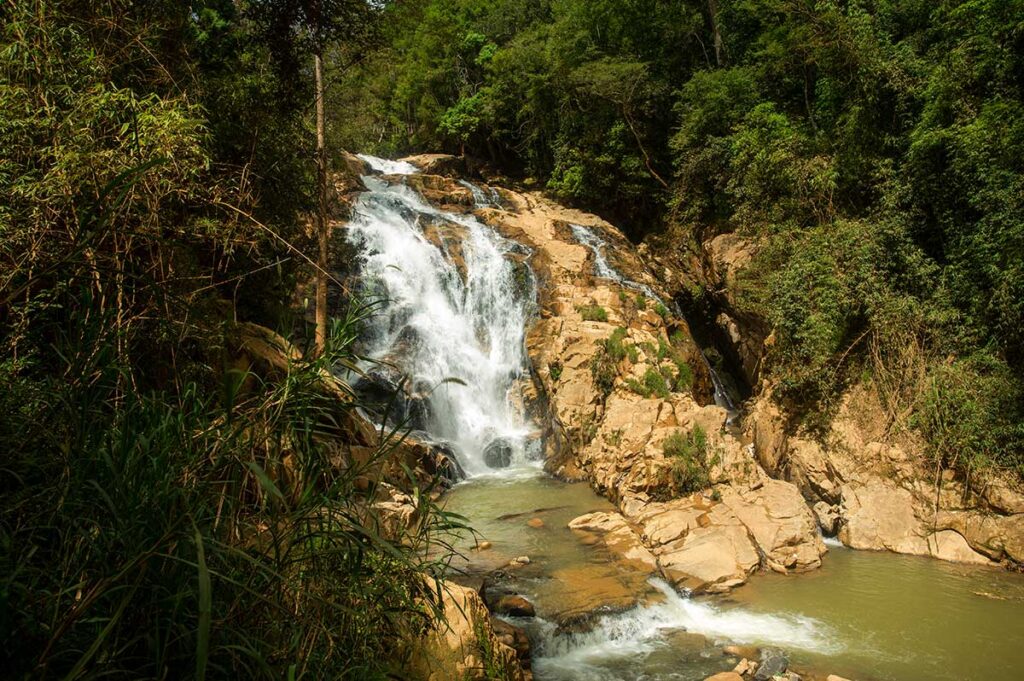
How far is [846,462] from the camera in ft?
30.3

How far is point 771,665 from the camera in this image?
5.32 m

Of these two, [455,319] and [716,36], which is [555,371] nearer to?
[455,319]

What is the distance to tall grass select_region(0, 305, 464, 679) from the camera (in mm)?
1538

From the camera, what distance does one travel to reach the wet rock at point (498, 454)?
39.3 feet

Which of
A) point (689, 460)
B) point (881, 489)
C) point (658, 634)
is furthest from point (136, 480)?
point (881, 489)

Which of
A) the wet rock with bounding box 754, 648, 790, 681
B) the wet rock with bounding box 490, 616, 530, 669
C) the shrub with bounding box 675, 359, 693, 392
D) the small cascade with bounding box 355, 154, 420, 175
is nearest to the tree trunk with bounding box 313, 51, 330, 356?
the wet rock with bounding box 490, 616, 530, 669

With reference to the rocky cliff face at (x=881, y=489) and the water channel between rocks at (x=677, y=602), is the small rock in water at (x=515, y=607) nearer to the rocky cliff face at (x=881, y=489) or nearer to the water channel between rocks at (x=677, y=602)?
the water channel between rocks at (x=677, y=602)

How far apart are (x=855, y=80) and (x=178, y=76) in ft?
41.1

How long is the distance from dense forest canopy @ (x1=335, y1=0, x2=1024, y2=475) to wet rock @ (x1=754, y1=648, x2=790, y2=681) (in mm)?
5124

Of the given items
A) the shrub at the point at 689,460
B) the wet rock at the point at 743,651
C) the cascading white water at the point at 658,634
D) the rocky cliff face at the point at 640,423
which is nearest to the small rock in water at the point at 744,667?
the wet rock at the point at 743,651

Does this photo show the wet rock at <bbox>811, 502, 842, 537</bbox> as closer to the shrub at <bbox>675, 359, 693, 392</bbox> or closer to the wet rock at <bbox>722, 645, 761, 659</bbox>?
the shrub at <bbox>675, 359, 693, 392</bbox>

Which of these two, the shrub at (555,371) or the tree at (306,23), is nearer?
the tree at (306,23)

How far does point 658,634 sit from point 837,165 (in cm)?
1023

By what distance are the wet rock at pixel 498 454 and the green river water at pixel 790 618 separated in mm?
3763
